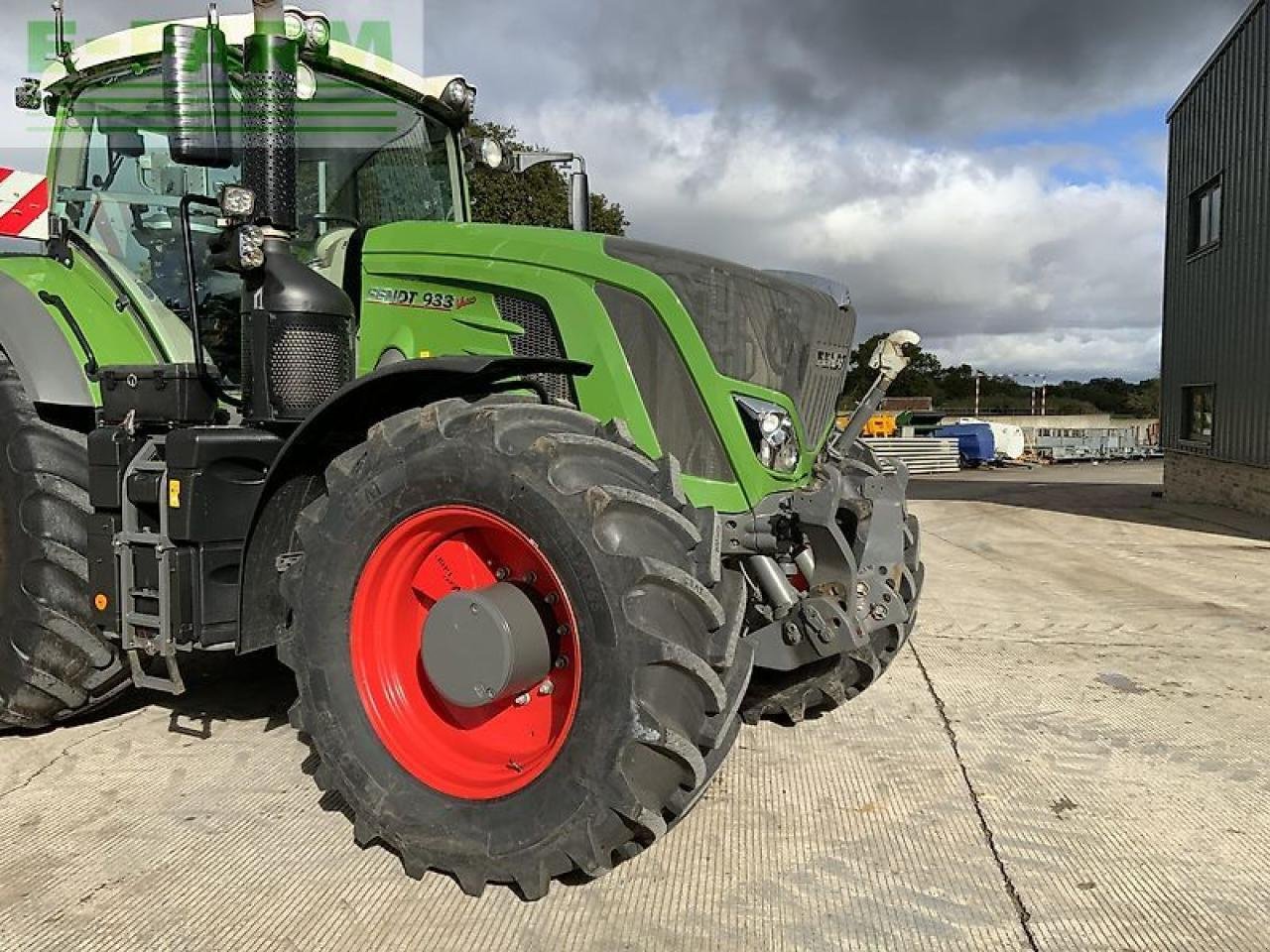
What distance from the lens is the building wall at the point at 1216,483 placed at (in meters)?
13.3

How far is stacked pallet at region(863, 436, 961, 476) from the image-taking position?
2473cm

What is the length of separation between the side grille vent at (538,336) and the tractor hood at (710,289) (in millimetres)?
135

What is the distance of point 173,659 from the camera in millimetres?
3602

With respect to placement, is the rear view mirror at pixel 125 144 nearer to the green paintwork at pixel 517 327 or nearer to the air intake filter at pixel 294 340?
the green paintwork at pixel 517 327

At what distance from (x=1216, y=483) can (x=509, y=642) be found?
14980 millimetres

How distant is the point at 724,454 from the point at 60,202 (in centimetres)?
310

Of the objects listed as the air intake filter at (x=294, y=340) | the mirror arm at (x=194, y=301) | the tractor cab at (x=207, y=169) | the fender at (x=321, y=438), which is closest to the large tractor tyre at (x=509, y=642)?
the fender at (x=321, y=438)

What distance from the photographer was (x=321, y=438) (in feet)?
11.0

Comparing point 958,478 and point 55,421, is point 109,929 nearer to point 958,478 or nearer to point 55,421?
point 55,421

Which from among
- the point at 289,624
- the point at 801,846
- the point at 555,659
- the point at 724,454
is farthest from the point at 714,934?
the point at 289,624

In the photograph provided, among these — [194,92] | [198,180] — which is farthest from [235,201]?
[198,180]

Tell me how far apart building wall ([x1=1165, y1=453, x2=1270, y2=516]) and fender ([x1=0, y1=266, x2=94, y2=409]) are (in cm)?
1339

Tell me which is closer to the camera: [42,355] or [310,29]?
[310,29]

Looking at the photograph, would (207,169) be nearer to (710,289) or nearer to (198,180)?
(198,180)
